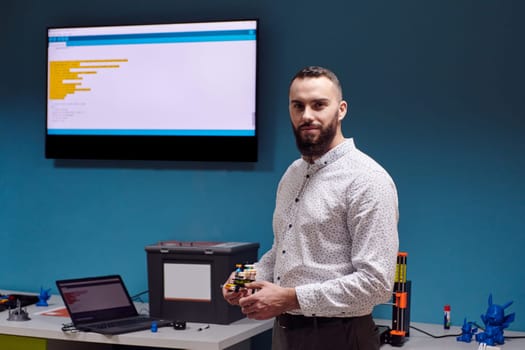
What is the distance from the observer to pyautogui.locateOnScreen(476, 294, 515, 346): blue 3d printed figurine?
2.98 m

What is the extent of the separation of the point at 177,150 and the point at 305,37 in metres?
0.83

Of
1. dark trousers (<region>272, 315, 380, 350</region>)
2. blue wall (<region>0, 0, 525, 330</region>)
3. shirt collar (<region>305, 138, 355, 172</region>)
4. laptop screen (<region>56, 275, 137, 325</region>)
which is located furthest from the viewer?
blue wall (<region>0, 0, 525, 330</region>)

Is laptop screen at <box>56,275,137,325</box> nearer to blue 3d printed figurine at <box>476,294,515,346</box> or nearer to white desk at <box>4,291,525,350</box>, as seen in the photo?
white desk at <box>4,291,525,350</box>

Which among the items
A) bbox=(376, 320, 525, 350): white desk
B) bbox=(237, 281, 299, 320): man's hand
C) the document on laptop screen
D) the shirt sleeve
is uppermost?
the shirt sleeve

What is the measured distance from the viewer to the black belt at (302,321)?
7.21 feet

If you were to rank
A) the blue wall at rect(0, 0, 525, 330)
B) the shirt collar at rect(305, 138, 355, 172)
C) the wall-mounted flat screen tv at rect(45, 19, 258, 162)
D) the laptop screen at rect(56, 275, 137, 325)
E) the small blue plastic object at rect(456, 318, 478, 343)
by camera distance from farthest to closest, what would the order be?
the wall-mounted flat screen tv at rect(45, 19, 258, 162)
the blue wall at rect(0, 0, 525, 330)
the laptop screen at rect(56, 275, 137, 325)
the small blue plastic object at rect(456, 318, 478, 343)
the shirt collar at rect(305, 138, 355, 172)

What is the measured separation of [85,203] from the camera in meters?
3.97

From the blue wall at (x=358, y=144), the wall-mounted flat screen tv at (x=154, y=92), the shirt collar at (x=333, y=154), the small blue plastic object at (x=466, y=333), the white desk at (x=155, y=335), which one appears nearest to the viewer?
the shirt collar at (x=333, y=154)

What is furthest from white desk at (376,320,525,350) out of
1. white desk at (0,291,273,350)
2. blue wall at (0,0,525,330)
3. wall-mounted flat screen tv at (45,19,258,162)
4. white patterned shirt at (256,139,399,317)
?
wall-mounted flat screen tv at (45,19,258,162)

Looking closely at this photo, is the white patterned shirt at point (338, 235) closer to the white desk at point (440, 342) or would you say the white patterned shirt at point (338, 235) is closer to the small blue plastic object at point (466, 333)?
the white desk at point (440, 342)

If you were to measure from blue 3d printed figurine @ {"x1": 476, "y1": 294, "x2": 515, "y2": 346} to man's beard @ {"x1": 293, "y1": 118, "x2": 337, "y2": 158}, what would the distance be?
117cm

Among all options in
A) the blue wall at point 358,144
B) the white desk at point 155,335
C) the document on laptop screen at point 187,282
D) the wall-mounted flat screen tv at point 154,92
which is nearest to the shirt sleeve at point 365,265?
the white desk at point 155,335

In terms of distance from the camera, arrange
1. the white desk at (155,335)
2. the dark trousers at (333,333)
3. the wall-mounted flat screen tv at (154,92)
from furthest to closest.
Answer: the wall-mounted flat screen tv at (154,92) < the white desk at (155,335) < the dark trousers at (333,333)

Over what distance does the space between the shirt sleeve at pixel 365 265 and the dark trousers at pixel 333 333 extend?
0.16 feet
